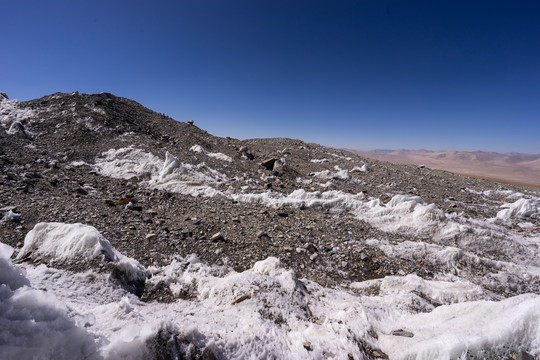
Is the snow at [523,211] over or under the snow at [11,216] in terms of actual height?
under

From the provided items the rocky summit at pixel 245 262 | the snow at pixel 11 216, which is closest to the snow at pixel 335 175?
the rocky summit at pixel 245 262

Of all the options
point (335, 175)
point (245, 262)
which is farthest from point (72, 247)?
point (335, 175)

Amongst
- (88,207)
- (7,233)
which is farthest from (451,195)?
(7,233)

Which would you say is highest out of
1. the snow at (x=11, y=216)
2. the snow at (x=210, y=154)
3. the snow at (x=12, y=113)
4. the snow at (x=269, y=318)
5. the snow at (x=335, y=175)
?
the snow at (x=12, y=113)

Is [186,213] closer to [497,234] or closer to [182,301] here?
[182,301]

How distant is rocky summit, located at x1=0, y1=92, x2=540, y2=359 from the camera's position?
2098 millimetres

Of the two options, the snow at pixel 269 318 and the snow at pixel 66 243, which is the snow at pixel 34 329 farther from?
the snow at pixel 66 243

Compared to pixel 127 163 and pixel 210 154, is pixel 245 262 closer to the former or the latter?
pixel 127 163

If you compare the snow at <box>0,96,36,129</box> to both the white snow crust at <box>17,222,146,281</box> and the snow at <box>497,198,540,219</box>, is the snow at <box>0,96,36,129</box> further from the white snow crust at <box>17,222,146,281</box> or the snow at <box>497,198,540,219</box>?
the snow at <box>497,198,540,219</box>

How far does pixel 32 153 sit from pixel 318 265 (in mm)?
12650

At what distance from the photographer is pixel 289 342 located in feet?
8.02

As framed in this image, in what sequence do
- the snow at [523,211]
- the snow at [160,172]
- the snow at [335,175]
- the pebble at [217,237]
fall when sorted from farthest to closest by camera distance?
the snow at [335,175], the snow at [160,172], the snow at [523,211], the pebble at [217,237]

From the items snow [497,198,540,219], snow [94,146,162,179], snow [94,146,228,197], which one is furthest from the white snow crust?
snow [497,198,540,219]

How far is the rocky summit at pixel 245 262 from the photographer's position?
210cm
